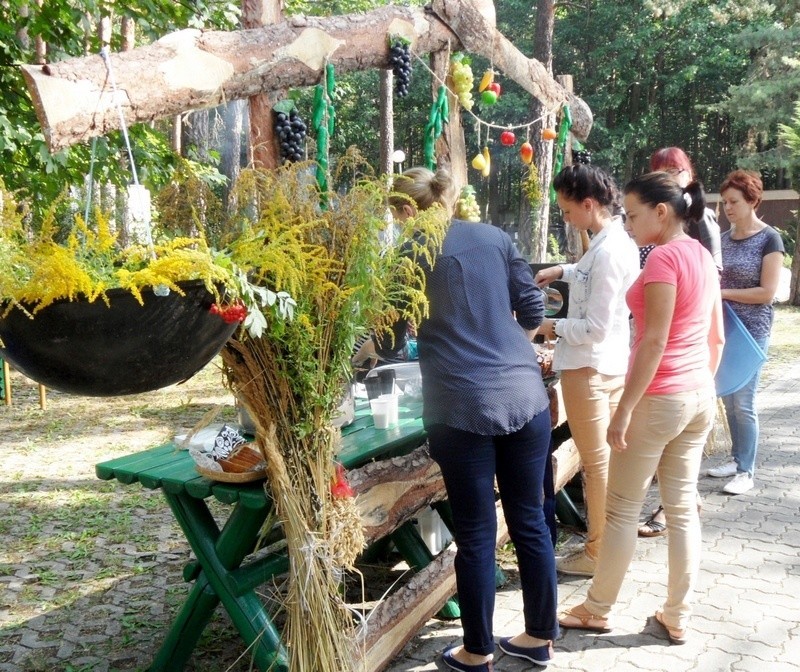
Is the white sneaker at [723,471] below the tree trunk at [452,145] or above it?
below

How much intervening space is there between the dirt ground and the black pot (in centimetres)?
82

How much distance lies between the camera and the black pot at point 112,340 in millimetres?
1558

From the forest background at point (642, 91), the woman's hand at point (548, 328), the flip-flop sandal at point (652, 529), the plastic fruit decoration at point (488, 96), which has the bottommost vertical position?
the flip-flop sandal at point (652, 529)

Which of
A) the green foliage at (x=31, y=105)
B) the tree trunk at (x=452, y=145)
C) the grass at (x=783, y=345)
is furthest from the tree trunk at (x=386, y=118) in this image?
the tree trunk at (x=452, y=145)

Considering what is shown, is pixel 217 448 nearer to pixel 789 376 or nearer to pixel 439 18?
pixel 439 18

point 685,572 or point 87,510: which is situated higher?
point 685,572

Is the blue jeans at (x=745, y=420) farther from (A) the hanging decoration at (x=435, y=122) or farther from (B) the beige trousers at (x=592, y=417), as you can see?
(A) the hanging decoration at (x=435, y=122)

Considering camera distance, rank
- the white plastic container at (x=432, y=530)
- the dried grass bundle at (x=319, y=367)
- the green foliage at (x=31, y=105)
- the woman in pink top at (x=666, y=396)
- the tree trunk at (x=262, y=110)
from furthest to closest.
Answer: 1. the green foliage at (x=31, y=105)
2. the white plastic container at (x=432, y=530)
3. the tree trunk at (x=262, y=110)
4. the woman in pink top at (x=666, y=396)
5. the dried grass bundle at (x=319, y=367)

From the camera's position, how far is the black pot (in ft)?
5.11

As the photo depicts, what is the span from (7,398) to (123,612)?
5436 millimetres

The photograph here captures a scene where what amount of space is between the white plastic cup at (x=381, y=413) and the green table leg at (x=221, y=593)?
0.77 meters

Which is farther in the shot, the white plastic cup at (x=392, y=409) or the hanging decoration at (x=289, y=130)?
the white plastic cup at (x=392, y=409)

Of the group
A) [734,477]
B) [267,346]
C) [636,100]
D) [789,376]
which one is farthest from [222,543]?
[636,100]

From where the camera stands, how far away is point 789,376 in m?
8.75
